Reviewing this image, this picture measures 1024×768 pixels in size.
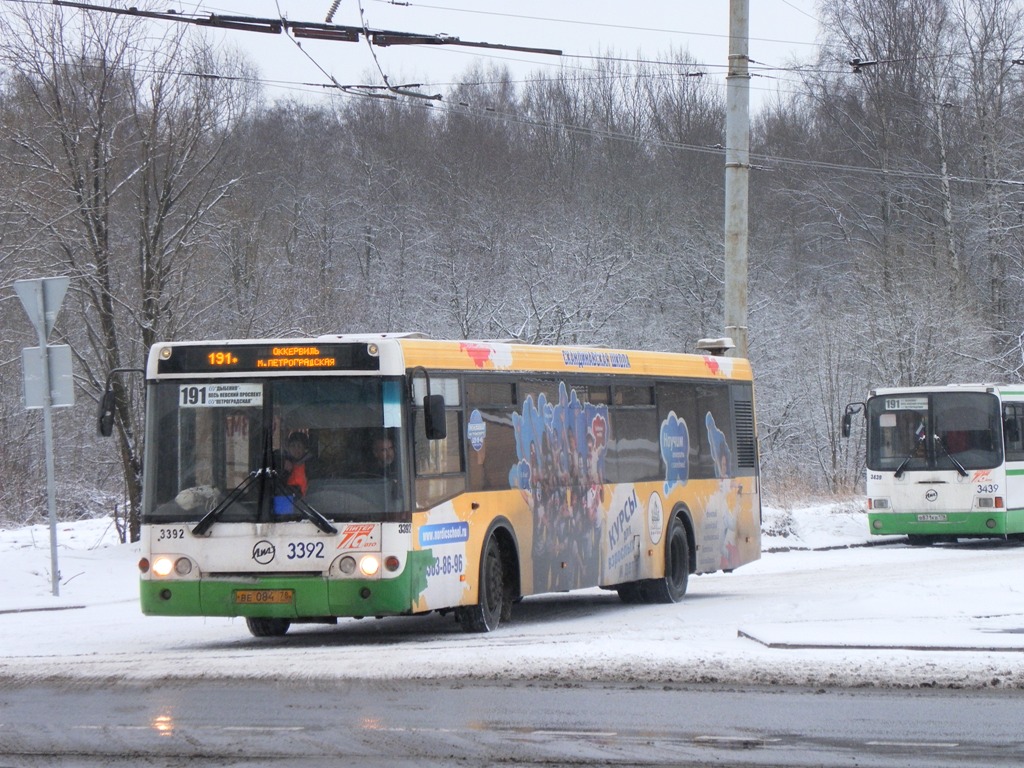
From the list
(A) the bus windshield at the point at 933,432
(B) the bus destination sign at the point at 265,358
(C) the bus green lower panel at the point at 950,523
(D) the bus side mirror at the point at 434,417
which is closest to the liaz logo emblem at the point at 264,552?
(B) the bus destination sign at the point at 265,358

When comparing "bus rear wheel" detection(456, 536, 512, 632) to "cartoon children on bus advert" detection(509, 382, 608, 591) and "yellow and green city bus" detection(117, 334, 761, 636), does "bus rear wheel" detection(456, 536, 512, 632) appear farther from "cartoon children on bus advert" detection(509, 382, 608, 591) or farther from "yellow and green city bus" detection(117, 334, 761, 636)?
"cartoon children on bus advert" detection(509, 382, 608, 591)

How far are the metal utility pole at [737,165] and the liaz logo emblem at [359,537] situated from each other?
10.9 metres

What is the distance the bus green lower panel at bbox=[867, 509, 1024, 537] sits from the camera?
1077 inches

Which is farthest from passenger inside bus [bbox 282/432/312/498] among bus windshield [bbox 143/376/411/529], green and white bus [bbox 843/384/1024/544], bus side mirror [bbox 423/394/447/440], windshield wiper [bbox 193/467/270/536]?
green and white bus [bbox 843/384/1024/544]

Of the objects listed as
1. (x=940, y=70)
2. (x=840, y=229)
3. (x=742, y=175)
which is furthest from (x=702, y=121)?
(x=742, y=175)

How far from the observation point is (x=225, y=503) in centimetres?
1232

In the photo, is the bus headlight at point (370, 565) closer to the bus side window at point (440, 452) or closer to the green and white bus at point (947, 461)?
the bus side window at point (440, 452)

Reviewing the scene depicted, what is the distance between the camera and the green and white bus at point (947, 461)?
27516mm

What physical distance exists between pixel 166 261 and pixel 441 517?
11515 mm

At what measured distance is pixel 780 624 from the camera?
13047mm

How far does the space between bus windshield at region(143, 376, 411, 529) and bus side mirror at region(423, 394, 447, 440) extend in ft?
0.86

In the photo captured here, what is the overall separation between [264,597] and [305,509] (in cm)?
75

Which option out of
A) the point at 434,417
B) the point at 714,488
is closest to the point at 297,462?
the point at 434,417

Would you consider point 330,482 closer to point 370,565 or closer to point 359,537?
point 359,537
